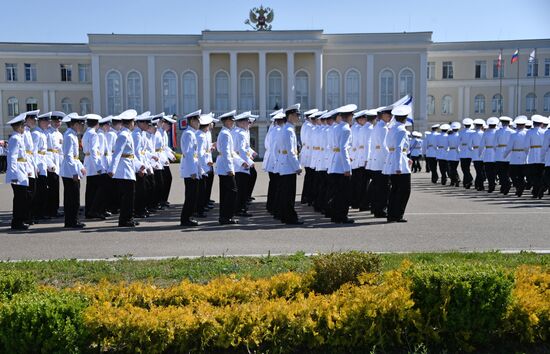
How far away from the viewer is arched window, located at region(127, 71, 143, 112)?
2192 inches

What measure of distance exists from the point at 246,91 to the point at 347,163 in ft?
151

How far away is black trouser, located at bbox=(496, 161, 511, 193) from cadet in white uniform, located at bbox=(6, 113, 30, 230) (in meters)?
12.8

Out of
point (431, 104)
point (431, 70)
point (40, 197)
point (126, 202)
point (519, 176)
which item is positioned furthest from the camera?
point (431, 104)

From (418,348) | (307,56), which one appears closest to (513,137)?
(418,348)

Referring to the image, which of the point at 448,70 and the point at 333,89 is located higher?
the point at 448,70

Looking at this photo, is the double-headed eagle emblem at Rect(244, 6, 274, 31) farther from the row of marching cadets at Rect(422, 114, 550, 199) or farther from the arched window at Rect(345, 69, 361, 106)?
the row of marching cadets at Rect(422, 114, 550, 199)

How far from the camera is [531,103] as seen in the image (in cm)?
6341

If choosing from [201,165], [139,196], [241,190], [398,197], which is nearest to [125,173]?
[201,165]

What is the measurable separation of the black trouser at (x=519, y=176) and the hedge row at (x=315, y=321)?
40.5ft

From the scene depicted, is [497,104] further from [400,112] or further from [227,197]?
[227,197]

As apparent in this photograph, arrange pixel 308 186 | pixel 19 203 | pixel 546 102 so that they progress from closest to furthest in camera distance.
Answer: pixel 19 203, pixel 308 186, pixel 546 102

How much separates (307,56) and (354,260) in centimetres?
5174

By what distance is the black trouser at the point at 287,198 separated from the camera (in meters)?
11.9

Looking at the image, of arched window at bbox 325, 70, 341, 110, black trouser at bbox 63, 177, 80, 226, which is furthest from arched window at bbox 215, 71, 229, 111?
black trouser at bbox 63, 177, 80, 226
